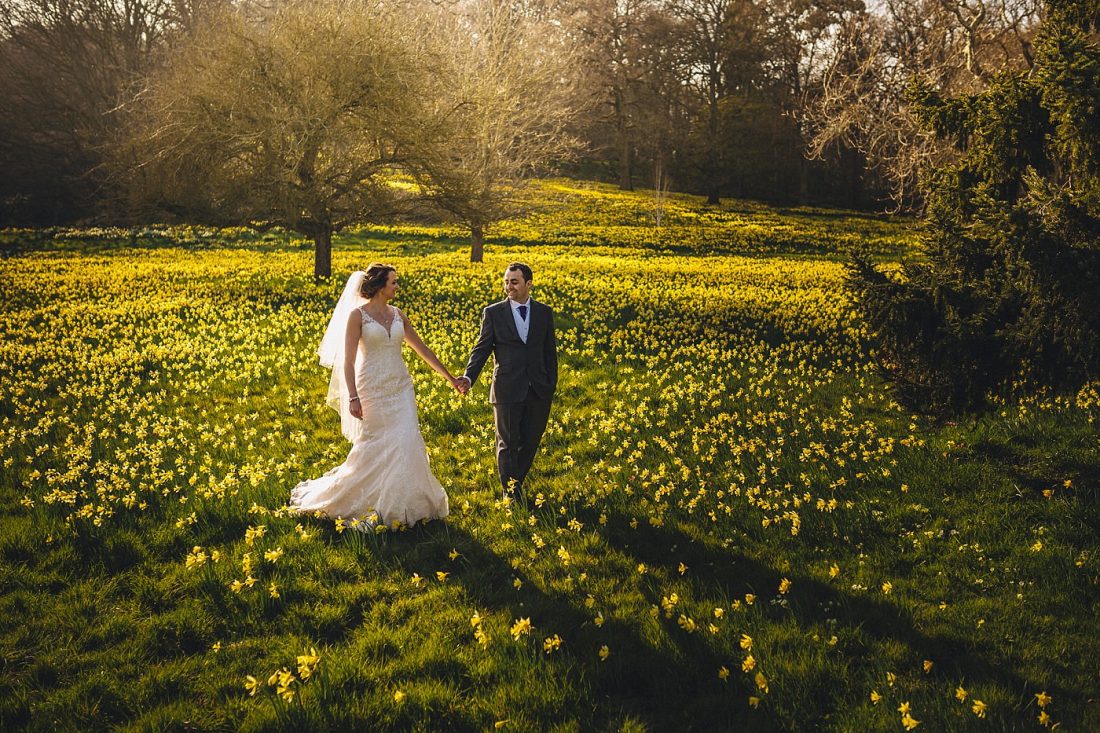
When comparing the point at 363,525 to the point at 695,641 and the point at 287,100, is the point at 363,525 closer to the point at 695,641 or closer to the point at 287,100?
the point at 695,641

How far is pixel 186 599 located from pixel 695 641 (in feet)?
11.8

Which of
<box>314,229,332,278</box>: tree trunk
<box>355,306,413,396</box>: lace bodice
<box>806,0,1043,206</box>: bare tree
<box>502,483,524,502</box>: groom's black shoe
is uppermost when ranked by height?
<box>806,0,1043,206</box>: bare tree

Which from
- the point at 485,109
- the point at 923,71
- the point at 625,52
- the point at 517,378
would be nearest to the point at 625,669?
the point at 517,378

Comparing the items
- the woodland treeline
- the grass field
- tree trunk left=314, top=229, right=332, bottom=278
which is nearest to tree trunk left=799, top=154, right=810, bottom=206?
the woodland treeline

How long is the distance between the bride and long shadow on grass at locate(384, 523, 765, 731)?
1.11 m

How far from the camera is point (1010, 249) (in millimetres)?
4883

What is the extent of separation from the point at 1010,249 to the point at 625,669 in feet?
13.3

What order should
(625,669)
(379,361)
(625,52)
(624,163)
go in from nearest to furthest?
(625,669)
(379,361)
(625,52)
(624,163)

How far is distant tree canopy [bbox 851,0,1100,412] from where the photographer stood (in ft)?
15.5

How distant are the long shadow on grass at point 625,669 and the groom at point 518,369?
1.62 meters

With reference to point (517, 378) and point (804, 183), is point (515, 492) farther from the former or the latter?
point (804, 183)

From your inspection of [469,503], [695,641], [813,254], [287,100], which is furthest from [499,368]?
[813,254]

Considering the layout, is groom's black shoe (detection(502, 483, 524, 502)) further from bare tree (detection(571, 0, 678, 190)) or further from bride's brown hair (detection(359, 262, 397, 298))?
bare tree (detection(571, 0, 678, 190))

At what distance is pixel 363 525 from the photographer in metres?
5.82
